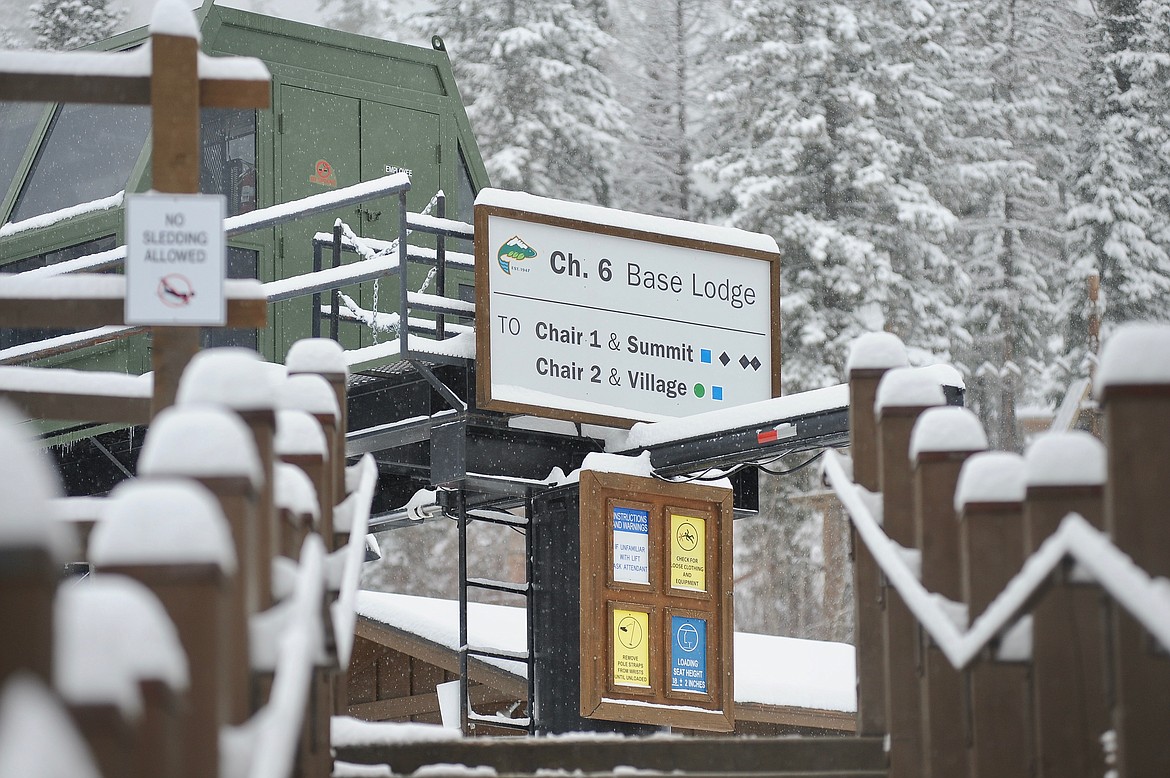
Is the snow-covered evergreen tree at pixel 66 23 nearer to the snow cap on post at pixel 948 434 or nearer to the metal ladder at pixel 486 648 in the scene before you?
the metal ladder at pixel 486 648

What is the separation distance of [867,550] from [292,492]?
6.40 ft

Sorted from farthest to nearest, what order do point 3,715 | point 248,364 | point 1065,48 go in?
1. point 1065,48
2. point 248,364
3. point 3,715

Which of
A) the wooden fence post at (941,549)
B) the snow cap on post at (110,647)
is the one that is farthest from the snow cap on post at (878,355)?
the snow cap on post at (110,647)

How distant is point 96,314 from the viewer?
17.3 feet

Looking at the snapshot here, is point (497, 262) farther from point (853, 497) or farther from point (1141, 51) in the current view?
point (1141, 51)

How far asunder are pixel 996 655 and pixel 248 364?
62.4 inches

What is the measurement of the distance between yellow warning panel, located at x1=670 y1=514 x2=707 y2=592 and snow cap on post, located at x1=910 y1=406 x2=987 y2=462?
696cm

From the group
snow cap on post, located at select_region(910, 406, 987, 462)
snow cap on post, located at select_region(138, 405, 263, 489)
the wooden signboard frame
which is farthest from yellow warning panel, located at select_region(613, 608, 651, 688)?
snow cap on post, located at select_region(138, 405, 263, 489)

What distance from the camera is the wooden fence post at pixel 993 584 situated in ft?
12.3

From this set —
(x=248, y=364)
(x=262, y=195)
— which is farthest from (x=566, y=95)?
(x=248, y=364)

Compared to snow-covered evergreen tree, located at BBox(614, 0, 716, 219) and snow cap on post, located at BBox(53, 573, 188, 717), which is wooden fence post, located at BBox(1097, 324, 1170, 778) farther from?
snow-covered evergreen tree, located at BBox(614, 0, 716, 219)

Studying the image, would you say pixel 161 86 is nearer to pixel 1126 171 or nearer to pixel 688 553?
pixel 688 553

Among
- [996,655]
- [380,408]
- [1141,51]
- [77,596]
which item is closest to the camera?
[77,596]

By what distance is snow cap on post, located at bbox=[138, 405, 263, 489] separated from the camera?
9.22ft
